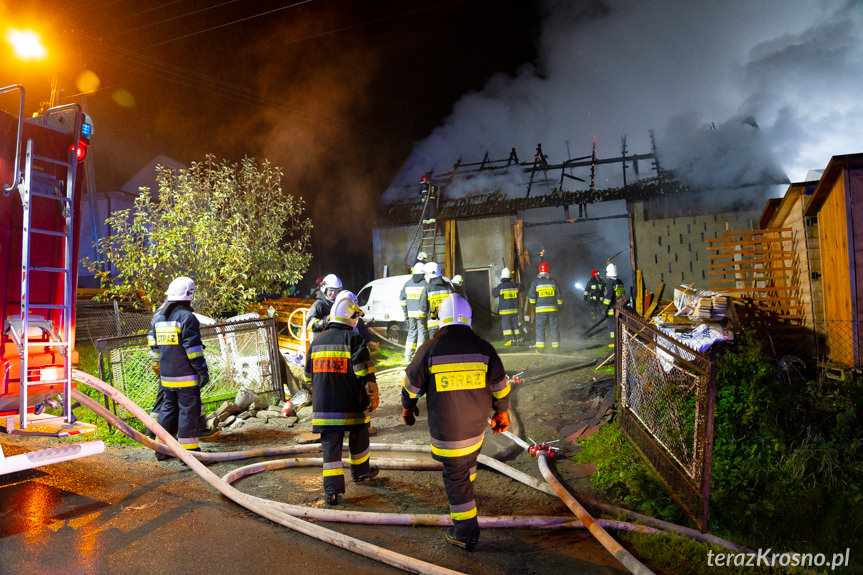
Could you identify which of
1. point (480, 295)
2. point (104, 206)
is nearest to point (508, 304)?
point (480, 295)

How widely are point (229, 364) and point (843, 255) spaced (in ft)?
28.6

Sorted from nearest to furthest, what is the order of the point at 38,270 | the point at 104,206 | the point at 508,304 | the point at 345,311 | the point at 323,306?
the point at 38,270 → the point at 345,311 → the point at 323,306 → the point at 508,304 → the point at 104,206

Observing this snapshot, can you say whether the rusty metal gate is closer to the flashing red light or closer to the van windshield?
the flashing red light

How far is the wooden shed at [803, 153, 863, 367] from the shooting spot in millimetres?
6973

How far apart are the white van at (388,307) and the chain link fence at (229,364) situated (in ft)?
18.7

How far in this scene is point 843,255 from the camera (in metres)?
7.20

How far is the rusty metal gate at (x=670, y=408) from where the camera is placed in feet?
11.5

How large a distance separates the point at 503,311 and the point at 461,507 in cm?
881

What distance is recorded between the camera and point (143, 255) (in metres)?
9.73

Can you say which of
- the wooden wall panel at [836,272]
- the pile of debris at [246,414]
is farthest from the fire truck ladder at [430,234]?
the wooden wall panel at [836,272]

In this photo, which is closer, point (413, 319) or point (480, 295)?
point (413, 319)

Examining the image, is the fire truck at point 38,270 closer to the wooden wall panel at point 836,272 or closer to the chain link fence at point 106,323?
the chain link fence at point 106,323

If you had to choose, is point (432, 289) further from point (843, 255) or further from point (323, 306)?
point (843, 255)

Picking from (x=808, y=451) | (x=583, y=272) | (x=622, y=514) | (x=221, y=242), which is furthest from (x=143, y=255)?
(x=583, y=272)
